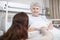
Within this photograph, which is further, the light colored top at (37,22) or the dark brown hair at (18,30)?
the light colored top at (37,22)

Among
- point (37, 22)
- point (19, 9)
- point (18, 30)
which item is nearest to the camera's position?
point (18, 30)

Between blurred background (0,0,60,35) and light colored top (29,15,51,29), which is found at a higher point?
blurred background (0,0,60,35)

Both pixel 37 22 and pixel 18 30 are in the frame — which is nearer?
pixel 18 30

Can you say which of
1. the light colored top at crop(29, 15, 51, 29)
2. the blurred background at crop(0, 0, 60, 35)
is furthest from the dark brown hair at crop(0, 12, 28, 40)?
the blurred background at crop(0, 0, 60, 35)

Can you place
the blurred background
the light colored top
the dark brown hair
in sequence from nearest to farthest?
the dark brown hair → the light colored top → the blurred background

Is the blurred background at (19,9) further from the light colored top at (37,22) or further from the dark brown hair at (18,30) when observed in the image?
the dark brown hair at (18,30)

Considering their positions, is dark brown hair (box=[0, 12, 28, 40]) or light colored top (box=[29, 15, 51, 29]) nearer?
dark brown hair (box=[0, 12, 28, 40])

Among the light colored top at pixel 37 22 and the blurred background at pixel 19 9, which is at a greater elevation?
the blurred background at pixel 19 9

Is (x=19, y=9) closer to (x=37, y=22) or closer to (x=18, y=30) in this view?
(x=37, y=22)

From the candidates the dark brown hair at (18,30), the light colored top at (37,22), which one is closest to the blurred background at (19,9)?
the light colored top at (37,22)

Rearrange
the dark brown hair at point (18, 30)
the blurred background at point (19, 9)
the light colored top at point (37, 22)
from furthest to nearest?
the blurred background at point (19, 9) < the light colored top at point (37, 22) < the dark brown hair at point (18, 30)

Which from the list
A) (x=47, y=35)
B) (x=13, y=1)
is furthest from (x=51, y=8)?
(x=47, y=35)

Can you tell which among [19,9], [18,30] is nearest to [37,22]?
[18,30]

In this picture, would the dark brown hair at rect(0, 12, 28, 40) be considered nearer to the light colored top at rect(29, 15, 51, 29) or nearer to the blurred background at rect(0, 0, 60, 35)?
the light colored top at rect(29, 15, 51, 29)
